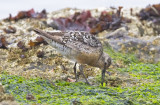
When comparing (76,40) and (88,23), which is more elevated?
(88,23)

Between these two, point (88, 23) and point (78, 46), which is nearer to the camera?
point (78, 46)

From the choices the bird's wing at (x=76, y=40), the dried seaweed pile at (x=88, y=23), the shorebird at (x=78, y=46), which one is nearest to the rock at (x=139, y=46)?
the dried seaweed pile at (x=88, y=23)

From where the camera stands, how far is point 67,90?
7.25m

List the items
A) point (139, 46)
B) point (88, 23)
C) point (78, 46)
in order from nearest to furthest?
point (78, 46) → point (139, 46) → point (88, 23)

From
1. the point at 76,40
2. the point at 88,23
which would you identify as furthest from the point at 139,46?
the point at 76,40

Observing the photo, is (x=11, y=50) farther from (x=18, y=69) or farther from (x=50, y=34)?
(x=50, y=34)

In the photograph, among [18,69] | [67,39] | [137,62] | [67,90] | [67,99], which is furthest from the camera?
[137,62]

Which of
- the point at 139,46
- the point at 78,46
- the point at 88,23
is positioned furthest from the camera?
the point at 88,23

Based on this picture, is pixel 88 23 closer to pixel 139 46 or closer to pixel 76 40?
pixel 139 46

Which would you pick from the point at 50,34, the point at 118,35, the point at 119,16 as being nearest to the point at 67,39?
the point at 50,34

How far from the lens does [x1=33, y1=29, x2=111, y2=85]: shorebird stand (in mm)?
8492

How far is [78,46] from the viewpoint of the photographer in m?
8.55

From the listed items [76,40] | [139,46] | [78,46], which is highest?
[76,40]

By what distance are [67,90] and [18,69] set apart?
287cm
